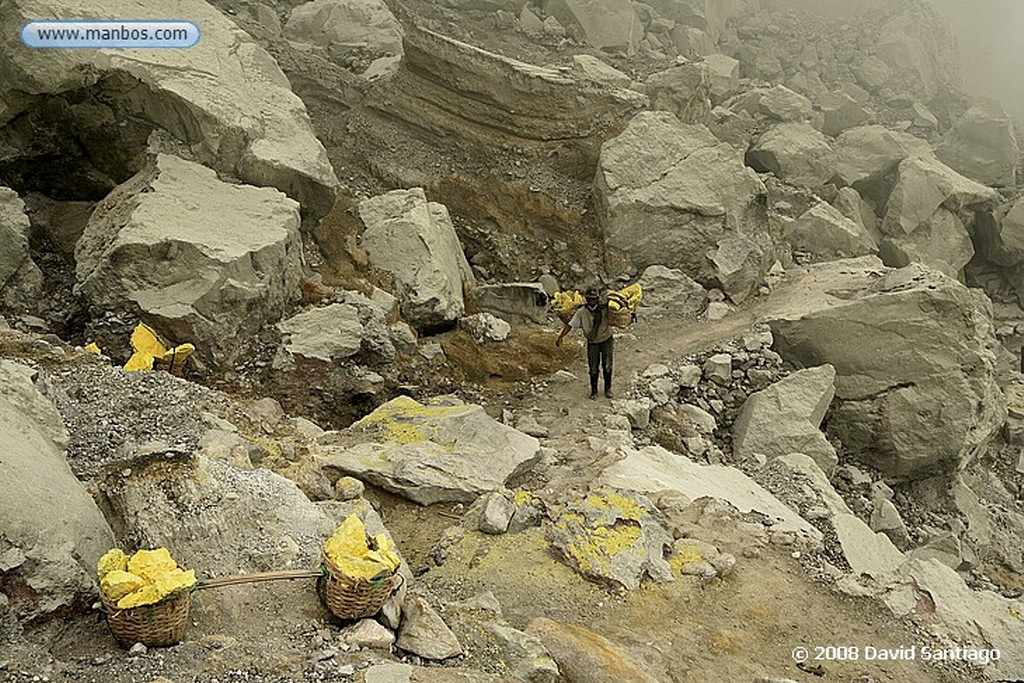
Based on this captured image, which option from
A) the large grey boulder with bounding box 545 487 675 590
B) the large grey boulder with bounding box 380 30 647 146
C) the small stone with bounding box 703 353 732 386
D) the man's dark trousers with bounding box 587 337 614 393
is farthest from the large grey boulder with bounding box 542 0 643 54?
the large grey boulder with bounding box 545 487 675 590

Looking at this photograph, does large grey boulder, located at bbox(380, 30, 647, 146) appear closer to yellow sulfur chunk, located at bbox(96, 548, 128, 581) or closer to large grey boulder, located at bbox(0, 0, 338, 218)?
large grey boulder, located at bbox(0, 0, 338, 218)

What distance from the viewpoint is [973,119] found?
2675cm

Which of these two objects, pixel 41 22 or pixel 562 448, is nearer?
pixel 562 448

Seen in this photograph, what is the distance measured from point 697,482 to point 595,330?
115 inches

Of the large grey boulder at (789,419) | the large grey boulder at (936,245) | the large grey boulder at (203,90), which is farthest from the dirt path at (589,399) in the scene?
the large grey boulder at (936,245)

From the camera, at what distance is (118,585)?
4445mm

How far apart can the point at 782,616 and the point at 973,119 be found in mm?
25325

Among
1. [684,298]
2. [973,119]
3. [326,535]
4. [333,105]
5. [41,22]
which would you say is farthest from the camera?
[973,119]

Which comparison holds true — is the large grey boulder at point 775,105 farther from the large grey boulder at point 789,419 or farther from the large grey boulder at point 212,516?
the large grey boulder at point 212,516

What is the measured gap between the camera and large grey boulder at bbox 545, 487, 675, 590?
7.06m

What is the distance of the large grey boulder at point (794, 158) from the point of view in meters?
22.0

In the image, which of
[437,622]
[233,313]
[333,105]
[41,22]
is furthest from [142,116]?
[437,622]

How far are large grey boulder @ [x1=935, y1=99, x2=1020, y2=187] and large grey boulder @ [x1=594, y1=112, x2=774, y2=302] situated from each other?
14.0 meters

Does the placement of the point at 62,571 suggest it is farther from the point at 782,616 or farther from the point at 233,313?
the point at 233,313
